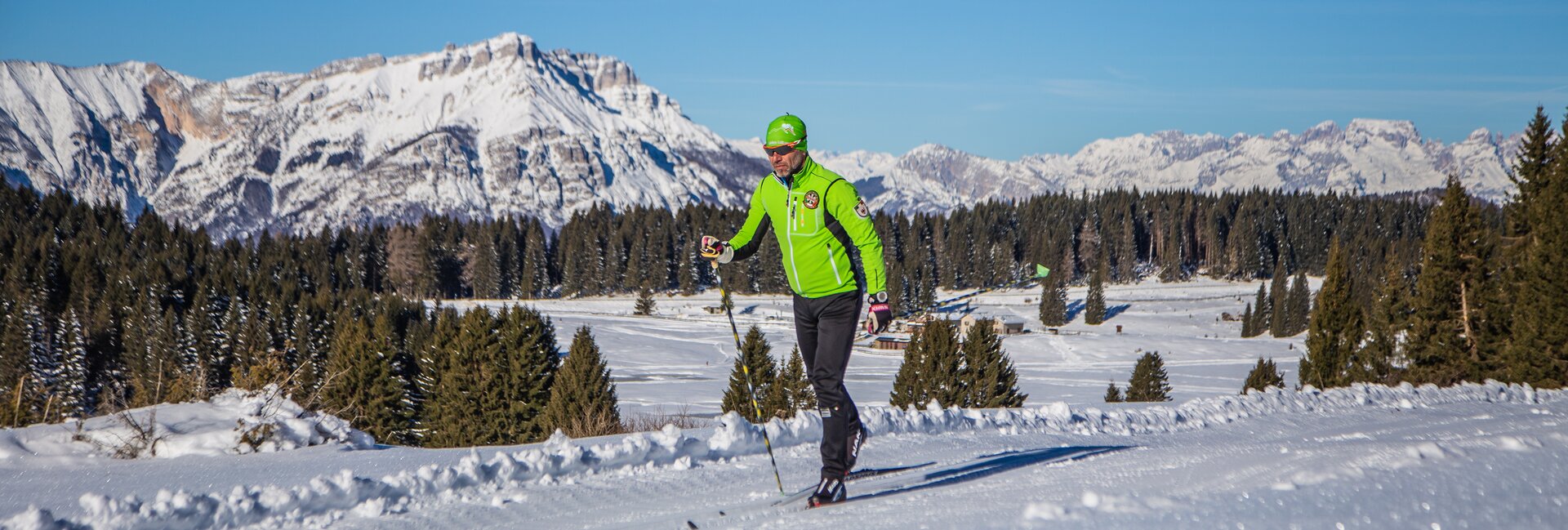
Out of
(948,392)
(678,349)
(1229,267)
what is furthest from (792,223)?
(1229,267)

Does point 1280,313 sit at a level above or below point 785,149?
below

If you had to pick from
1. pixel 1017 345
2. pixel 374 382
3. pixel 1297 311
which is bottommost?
pixel 1017 345

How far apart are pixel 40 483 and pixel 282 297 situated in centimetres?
8431

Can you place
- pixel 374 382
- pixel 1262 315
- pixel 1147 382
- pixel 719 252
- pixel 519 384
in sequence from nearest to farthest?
pixel 719 252 < pixel 519 384 < pixel 374 382 < pixel 1147 382 < pixel 1262 315

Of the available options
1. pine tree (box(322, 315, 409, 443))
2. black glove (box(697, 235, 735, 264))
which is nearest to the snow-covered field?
black glove (box(697, 235, 735, 264))

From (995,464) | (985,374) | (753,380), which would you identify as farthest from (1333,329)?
(995,464)

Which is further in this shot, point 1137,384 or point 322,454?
point 1137,384

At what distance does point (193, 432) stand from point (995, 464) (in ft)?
21.7

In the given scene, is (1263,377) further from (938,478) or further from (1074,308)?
(1074,308)

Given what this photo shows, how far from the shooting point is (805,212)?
6.64 m

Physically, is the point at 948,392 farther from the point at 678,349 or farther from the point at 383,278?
the point at 383,278

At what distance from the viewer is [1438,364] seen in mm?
31125

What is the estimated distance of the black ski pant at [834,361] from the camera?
6.64 m

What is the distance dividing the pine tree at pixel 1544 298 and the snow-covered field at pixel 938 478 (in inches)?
477
